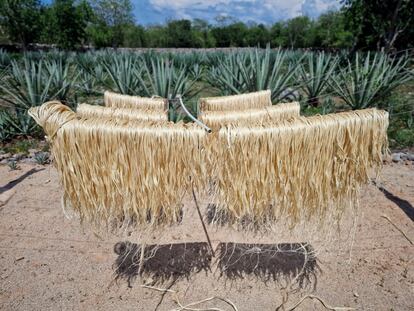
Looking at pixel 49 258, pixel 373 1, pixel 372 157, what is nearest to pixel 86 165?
pixel 372 157

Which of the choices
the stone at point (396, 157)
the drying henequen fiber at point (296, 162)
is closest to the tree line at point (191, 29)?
the stone at point (396, 157)

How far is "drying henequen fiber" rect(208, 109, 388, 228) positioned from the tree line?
5.56m

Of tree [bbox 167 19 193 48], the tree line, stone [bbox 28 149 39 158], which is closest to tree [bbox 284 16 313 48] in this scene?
the tree line

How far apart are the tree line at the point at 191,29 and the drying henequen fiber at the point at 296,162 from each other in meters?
5.56

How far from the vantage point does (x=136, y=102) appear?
6.73 feet

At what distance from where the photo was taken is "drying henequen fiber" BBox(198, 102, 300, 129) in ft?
5.66

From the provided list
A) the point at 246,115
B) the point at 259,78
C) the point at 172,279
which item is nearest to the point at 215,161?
the point at 246,115

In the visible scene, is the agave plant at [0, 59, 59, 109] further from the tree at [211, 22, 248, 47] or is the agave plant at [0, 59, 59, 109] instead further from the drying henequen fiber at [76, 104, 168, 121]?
the tree at [211, 22, 248, 47]

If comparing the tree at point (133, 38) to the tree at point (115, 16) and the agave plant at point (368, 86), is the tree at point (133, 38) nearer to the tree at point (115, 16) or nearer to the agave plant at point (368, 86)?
the tree at point (115, 16)

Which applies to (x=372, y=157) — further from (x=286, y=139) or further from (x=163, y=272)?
(x=163, y=272)

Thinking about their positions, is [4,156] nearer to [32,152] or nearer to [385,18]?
[32,152]

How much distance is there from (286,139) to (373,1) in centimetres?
1192

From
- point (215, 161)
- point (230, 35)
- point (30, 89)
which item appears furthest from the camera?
point (230, 35)

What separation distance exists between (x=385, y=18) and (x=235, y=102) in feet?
37.8
